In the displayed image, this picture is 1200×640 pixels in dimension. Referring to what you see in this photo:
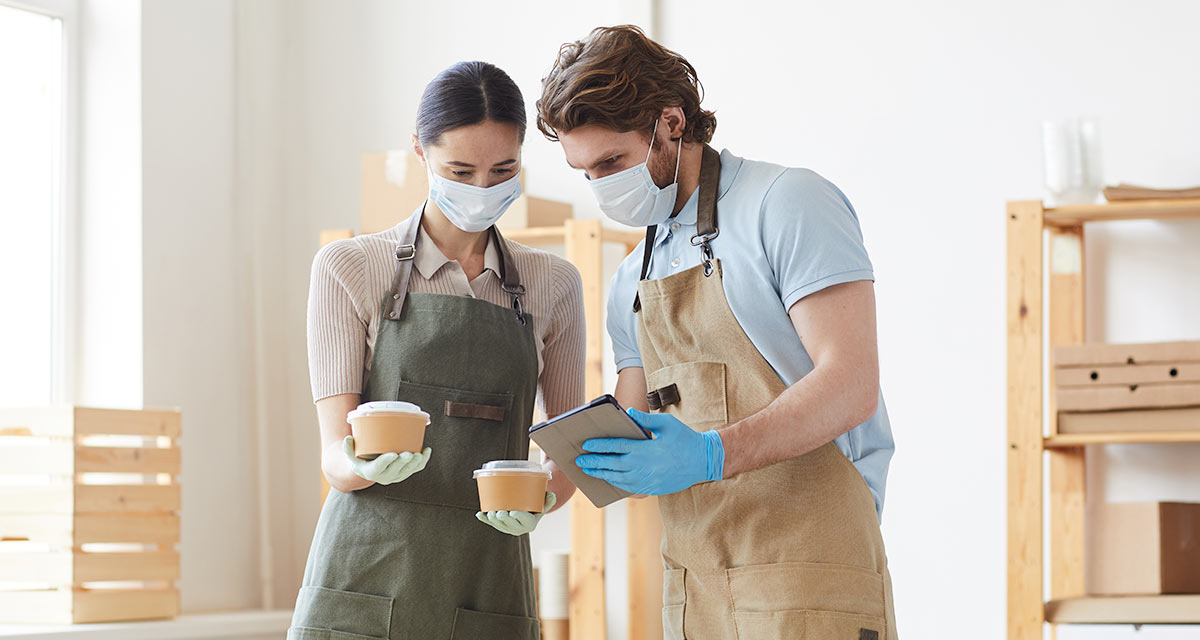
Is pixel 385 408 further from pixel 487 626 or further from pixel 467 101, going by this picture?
pixel 467 101

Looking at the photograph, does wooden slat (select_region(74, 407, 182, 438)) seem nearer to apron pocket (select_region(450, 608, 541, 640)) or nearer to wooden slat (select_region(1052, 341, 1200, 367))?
apron pocket (select_region(450, 608, 541, 640))

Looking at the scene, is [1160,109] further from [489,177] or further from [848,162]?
[489,177]

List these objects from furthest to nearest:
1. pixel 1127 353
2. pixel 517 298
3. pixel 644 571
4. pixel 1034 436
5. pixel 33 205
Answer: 1. pixel 33 205
2. pixel 644 571
3. pixel 1034 436
4. pixel 1127 353
5. pixel 517 298

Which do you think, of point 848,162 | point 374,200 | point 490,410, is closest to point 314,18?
point 374,200

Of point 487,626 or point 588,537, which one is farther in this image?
point 588,537

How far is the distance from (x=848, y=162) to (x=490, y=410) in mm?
2015

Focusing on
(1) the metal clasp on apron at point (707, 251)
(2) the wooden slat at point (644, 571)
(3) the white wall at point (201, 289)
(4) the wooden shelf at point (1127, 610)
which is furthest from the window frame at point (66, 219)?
(4) the wooden shelf at point (1127, 610)

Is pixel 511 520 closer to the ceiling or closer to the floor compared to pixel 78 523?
closer to the ceiling

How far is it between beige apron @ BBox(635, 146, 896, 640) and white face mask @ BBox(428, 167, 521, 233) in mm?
271

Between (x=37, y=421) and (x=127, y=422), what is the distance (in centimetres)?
22

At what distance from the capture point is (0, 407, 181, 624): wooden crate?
3172mm

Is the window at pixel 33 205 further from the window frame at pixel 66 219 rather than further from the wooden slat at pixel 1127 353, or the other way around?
the wooden slat at pixel 1127 353

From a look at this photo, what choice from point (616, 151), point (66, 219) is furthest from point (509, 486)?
point (66, 219)

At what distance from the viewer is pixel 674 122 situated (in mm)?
1763
